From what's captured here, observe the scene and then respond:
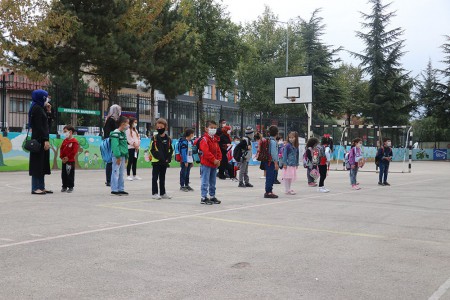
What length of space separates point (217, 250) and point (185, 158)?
24.6 ft

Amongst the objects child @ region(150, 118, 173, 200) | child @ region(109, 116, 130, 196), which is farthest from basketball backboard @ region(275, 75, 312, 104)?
child @ region(150, 118, 173, 200)

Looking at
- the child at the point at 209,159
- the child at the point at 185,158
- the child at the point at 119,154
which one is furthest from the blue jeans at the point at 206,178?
the child at the point at 185,158

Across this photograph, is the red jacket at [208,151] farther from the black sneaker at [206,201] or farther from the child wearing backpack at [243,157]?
Result: the child wearing backpack at [243,157]

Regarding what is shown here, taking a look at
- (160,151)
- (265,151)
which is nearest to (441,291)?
(160,151)

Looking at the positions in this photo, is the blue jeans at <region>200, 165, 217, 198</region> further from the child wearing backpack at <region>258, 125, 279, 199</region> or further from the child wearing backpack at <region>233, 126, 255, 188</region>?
the child wearing backpack at <region>233, 126, 255, 188</region>

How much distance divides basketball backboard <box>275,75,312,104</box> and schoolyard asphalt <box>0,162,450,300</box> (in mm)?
20804

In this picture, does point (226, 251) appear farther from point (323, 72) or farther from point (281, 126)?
point (323, 72)

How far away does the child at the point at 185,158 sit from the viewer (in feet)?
44.1

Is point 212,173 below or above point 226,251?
above

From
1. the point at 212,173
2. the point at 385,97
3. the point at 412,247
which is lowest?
the point at 412,247

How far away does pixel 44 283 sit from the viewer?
4605 millimetres

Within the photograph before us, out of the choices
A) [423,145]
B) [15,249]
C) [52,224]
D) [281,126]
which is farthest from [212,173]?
[423,145]

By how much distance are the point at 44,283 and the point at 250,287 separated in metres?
1.86

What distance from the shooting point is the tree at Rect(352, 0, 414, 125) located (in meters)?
61.8
